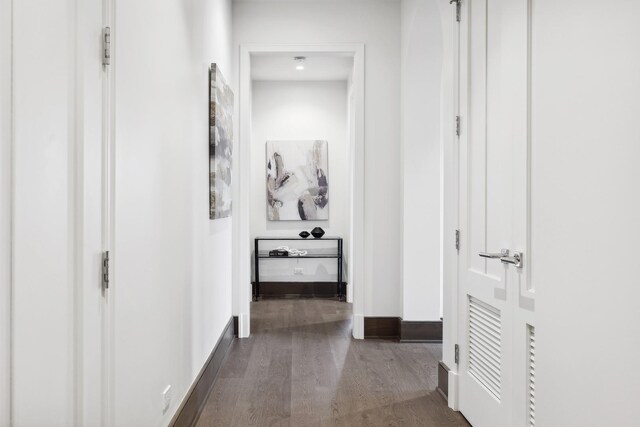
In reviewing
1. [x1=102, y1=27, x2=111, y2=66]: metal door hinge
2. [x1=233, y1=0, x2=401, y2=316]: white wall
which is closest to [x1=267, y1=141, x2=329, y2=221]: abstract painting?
[x1=233, y1=0, x2=401, y2=316]: white wall

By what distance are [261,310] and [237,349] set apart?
143 cm

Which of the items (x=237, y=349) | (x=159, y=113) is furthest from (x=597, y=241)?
(x=237, y=349)

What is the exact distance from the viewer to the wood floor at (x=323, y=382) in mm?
2443

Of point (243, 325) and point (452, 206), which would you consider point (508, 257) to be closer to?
point (452, 206)

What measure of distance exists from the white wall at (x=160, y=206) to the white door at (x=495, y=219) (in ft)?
4.40

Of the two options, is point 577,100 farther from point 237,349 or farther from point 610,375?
point 237,349

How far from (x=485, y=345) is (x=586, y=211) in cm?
107

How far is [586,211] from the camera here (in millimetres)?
1344

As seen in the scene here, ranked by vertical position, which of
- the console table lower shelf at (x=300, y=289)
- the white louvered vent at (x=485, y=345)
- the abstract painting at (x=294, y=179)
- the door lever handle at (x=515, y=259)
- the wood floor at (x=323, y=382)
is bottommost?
the wood floor at (x=323, y=382)

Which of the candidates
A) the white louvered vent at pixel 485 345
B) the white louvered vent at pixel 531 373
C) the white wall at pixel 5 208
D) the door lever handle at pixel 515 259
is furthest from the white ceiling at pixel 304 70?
the white wall at pixel 5 208

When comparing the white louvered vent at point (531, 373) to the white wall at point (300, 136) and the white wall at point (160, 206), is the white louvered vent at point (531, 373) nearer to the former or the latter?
the white wall at point (160, 206)


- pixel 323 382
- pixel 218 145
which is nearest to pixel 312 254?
pixel 323 382

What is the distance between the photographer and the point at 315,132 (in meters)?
6.03

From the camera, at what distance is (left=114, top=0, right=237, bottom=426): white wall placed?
4.92 ft
